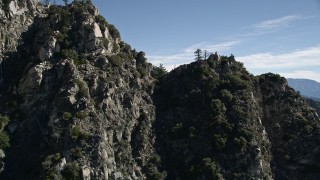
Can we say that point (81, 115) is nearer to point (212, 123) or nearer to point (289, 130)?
point (212, 123)

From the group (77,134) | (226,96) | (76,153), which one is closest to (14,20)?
(77,134)

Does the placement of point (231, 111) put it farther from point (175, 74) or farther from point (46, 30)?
point (46, 30)

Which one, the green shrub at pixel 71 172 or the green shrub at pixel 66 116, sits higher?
the green shrub at pixel 66 116

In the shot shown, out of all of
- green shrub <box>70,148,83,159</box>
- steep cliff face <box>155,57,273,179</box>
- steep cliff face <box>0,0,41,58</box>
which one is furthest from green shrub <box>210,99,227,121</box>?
steep cliff face <box>0,0,41,58</box>

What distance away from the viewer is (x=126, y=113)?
4031 inches

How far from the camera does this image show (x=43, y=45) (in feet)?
345

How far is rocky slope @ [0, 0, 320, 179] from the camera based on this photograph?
8919 cm

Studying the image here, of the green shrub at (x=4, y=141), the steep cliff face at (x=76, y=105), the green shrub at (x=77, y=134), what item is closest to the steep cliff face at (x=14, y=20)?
the steep cliff face at (x=76, y=105)

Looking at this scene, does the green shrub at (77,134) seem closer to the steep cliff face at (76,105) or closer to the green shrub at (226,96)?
the steep cliff face at (76,105)

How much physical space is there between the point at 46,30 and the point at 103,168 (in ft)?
152

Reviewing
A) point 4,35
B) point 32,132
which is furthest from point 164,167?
point 4,35

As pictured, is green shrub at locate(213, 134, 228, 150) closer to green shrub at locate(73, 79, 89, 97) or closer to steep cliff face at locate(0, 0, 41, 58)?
green shrub at locate(73, 79, 89, 97)

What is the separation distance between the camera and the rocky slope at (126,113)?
89188mm

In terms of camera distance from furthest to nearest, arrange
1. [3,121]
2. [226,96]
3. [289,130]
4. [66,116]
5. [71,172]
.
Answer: [226,96], [289,130], [3,121], [66,116], [71,172]
